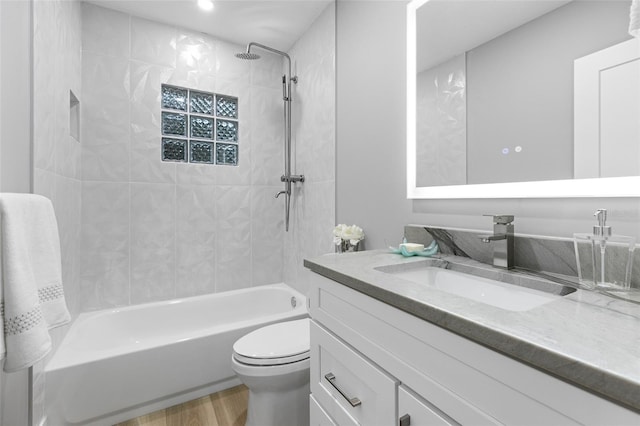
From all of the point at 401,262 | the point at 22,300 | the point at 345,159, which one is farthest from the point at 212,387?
the point at 345,159

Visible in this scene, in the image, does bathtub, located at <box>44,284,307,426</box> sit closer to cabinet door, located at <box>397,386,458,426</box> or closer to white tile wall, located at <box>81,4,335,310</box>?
white tile wall, located at <box>81,4,335,310</box>

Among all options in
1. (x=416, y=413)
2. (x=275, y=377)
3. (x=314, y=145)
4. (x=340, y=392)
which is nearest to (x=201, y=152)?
(x=314, y=145)

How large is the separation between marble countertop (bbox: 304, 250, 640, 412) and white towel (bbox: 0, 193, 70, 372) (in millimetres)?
931

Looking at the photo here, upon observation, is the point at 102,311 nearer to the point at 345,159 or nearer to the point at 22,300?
the point at 22,300

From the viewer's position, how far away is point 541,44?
998 mm

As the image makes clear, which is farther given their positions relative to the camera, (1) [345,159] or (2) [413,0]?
(1) [345,159]

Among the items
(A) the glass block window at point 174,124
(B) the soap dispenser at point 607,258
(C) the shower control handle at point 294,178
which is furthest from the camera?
(C) the shower control handle at point 294,178

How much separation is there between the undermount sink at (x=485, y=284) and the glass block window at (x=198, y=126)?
1854 millimetres

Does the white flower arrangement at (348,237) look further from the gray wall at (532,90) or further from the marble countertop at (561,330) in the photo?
the marble countertop at (561,330)

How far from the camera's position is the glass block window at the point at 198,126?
7.48 feet

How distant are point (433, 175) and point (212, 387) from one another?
1736 millimetres

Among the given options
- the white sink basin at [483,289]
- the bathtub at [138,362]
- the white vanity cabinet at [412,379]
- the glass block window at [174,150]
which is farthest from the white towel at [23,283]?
the glass block window at [174,150]

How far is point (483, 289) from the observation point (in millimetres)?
967

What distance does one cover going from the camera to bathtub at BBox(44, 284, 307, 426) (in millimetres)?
1480
